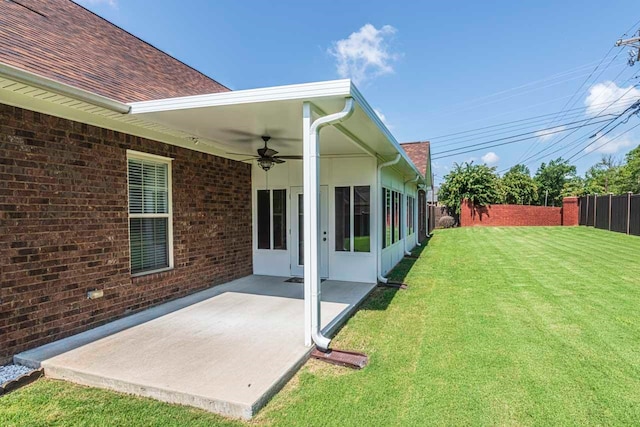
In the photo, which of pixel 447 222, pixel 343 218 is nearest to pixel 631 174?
pixel 447 222

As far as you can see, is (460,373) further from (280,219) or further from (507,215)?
(507,215)

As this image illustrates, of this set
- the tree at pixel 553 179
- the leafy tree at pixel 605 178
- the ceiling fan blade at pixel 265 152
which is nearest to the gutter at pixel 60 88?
the ceiling fan blade at pixel 265 152

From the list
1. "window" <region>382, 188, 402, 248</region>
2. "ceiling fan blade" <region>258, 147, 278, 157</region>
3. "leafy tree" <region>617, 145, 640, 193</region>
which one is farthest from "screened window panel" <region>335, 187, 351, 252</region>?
"leafy tree" <region>617, 145, 640, 193</region>

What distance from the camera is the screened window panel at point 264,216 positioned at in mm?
8594

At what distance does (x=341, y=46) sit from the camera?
2223cm

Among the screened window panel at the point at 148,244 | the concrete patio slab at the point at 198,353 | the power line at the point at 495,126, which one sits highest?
the power line at the point at 495,126

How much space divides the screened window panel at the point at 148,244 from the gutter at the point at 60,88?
183 centimetres

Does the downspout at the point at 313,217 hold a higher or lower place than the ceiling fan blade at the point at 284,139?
lower

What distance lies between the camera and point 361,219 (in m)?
8.04

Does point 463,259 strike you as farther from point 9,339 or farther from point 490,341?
point 9,339

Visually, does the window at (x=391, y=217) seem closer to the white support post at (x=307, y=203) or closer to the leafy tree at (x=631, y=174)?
the white support post at (x=307, y=203)

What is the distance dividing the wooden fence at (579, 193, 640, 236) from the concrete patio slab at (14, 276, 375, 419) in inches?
680

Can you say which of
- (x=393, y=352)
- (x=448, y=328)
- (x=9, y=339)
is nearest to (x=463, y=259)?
(x=448, y=328)

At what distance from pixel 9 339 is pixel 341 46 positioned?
22.2 m
